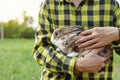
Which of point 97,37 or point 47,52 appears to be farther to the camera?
point 47,52

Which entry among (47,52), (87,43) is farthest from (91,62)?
(47,52)

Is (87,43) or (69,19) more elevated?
(69,19)

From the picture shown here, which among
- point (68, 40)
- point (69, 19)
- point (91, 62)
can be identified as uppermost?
point (69, 19)

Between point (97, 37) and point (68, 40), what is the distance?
0.17m

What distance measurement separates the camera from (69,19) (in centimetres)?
276

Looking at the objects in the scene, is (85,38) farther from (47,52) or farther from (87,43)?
(47,52)

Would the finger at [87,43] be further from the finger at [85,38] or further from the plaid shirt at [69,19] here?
the plaid shirt at [69,19]

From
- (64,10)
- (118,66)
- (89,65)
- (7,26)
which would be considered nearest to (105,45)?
(89,65)

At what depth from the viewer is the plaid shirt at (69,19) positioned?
9.02 feet

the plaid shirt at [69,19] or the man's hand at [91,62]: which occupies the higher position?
the plaid shirt at [69,19]

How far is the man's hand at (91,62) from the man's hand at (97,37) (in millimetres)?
41

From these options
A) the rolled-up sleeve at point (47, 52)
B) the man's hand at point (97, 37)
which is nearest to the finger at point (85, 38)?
the man's hand at point (97, 37)

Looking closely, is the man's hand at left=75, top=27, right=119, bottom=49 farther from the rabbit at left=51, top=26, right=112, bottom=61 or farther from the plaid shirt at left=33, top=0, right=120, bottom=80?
the plaid shirt at left=33, top=0, right=120, bottom=80

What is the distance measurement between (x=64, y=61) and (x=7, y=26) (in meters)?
30.9
